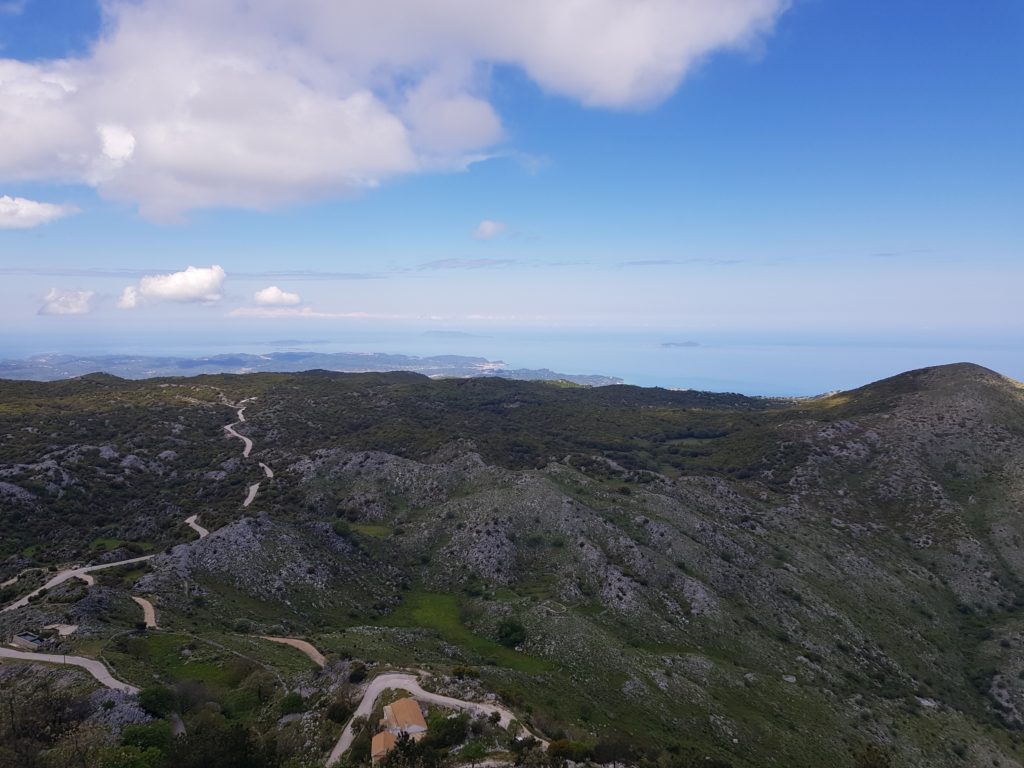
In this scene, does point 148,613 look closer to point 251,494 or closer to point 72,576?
point 72,576

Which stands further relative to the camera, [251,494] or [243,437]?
[243,437]

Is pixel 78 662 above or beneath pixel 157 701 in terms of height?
above

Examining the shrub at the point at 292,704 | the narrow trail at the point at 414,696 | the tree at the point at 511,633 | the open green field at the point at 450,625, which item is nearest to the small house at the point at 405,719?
the narrow trail at the point at 414,696

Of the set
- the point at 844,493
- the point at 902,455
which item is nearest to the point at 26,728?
the point at 844,493

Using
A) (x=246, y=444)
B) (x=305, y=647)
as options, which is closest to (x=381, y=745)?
(x=305, y=647)

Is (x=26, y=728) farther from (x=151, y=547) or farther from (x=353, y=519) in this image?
(x=353, y=519)

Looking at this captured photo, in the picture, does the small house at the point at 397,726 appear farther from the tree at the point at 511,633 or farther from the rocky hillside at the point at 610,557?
the tree at the point at 511,633

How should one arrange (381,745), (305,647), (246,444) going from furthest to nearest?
(246,444)
(305,647)
(381,745)
